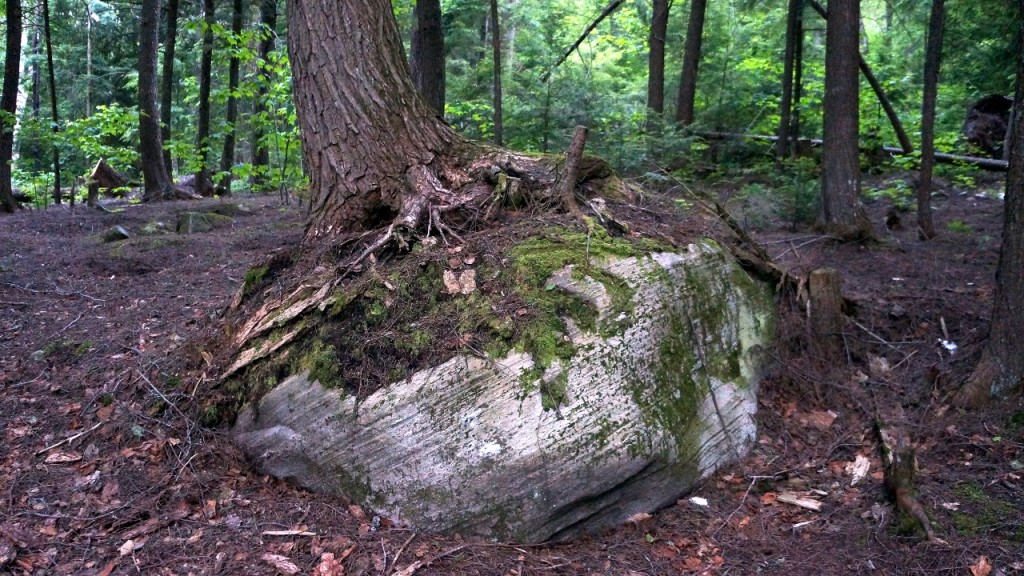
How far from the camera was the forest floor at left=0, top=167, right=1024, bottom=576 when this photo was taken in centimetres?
326

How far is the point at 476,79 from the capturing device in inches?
587

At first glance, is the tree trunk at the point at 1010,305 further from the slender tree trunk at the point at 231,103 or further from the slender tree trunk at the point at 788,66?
the slender tree trunk at the point at 231,103

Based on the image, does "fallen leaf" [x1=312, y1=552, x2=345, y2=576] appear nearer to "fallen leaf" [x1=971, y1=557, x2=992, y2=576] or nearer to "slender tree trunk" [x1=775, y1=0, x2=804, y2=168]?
"fallen leaf" [x1=971, y1=557, x2=992, y2=576]

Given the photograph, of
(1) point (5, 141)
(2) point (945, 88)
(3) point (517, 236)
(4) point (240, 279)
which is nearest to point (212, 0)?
(1) point (5, 141)

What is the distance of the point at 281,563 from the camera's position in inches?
124

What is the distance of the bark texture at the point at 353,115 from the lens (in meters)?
4.84

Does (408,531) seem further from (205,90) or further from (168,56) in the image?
(168,56)

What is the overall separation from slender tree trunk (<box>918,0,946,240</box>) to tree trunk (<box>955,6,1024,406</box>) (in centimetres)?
426

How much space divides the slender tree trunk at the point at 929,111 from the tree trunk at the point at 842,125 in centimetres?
83

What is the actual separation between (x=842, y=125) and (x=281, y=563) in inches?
329

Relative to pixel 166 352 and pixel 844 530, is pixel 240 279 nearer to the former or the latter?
pixel 166 352

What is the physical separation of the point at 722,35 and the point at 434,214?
534 inches

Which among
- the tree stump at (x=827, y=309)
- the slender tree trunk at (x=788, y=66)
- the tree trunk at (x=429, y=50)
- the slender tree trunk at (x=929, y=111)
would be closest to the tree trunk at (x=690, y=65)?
the slender tree trunk at (x=788, y=66)

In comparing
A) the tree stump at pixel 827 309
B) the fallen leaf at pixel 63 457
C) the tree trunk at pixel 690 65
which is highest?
the tree trunk at pixel 690 65
